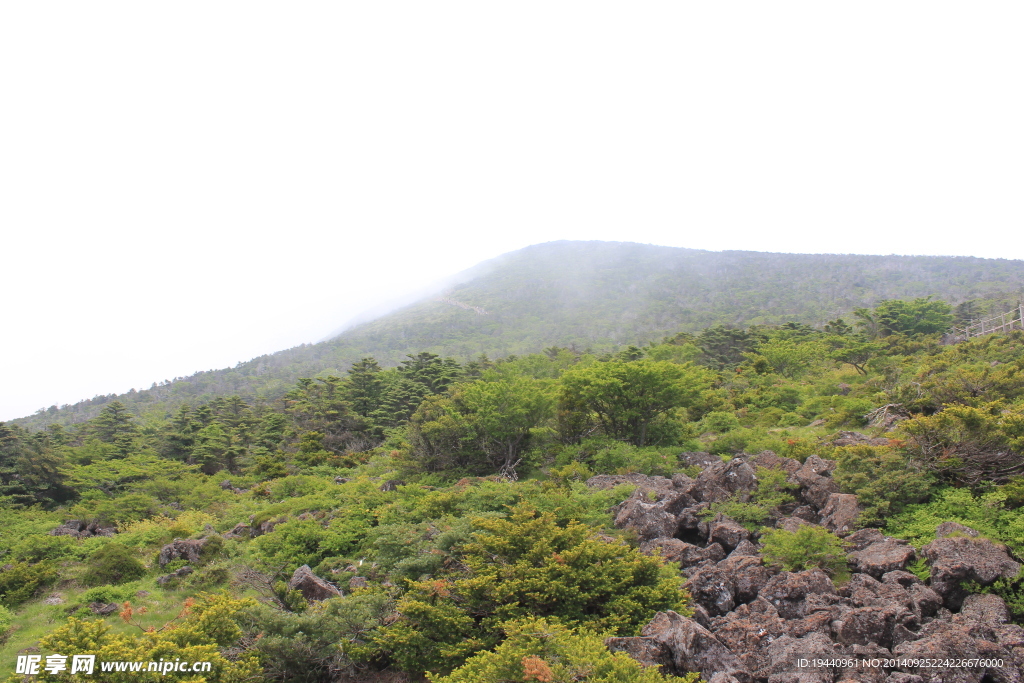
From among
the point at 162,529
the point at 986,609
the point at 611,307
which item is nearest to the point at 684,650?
the point at 986,609

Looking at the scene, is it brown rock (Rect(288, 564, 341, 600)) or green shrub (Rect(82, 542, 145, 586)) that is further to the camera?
green shrub (Rect(82, 542, 145, 586))

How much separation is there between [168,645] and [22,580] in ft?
35.7

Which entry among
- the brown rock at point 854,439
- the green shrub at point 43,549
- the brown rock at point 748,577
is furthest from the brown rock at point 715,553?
the green shrub at point 43,549

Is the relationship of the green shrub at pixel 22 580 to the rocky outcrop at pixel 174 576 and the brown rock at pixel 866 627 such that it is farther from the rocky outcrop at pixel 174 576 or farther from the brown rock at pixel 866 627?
the brown rock at pixel 866 627

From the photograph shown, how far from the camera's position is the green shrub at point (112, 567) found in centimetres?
1317

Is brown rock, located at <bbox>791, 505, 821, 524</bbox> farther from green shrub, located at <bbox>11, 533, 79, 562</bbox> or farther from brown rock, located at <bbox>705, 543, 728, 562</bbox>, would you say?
green shrub, located at <bbox>11, 533, 79, 562</bbox>

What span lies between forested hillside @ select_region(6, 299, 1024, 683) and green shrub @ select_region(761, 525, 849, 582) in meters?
0.04

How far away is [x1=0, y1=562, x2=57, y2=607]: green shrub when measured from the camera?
11.9 meters

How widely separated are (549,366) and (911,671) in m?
28.2

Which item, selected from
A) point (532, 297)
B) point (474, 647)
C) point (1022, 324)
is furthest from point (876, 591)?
point (532, 297)

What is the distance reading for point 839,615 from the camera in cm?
631

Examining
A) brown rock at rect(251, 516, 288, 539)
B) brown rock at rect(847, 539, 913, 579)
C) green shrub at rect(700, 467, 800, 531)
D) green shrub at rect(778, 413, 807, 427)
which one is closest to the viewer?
brown rock at rect(847, 539, 913, 579)

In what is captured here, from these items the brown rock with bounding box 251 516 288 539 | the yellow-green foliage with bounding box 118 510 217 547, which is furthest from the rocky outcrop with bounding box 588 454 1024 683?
the yellow-green foliage with bounding box 118 510 217 547

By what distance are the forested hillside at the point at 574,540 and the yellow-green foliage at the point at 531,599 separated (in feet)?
0.13
